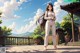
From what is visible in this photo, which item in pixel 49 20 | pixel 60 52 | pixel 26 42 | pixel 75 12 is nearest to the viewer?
pixel 60 52

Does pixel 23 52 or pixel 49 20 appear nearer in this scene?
pixel 23 52

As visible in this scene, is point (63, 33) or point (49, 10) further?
point (63, 33)

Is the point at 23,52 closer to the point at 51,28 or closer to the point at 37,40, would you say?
the point at 51,28

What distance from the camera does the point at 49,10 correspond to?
922 cm

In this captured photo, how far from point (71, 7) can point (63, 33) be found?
3.04 meters

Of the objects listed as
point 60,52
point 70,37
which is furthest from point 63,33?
point 60,52

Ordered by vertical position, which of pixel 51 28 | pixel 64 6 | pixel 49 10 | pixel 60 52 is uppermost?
pixel 64 6

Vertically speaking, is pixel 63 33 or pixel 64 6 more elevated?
pixel 64 6

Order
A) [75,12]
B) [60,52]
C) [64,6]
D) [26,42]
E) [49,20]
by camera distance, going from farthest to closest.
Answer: [26,42]
[75,12]
[64,6]
[49,20]
[60,52]

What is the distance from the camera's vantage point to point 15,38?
17281mm

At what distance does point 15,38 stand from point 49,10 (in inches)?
330

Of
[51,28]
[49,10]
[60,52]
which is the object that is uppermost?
[49,10]

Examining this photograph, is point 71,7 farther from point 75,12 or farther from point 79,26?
point 79,26

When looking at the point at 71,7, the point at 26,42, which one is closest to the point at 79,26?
the point at 71,7
